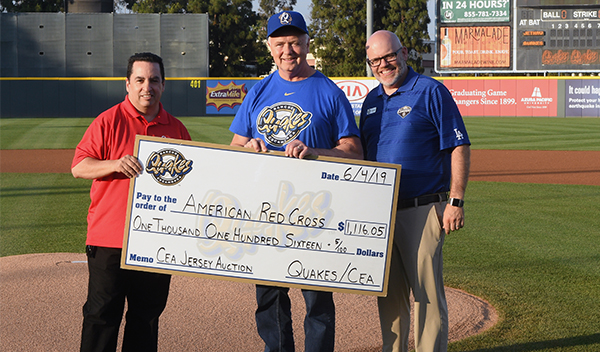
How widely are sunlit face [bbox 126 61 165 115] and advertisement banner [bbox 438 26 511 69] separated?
2887cm

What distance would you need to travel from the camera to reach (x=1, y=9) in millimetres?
52438

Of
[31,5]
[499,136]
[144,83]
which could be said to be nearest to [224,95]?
[499,136]

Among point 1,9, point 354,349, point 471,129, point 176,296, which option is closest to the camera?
point 354,349

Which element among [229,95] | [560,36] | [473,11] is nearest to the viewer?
[560,36]

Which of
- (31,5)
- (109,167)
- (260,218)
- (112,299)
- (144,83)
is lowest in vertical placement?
(112,299)

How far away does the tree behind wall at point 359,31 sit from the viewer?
53469mm

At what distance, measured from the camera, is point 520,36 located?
29281 millimetres

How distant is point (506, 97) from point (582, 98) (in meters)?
3.91

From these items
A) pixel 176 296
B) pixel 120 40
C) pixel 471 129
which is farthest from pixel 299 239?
pixel 120 40

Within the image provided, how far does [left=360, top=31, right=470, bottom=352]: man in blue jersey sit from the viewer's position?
320 cm

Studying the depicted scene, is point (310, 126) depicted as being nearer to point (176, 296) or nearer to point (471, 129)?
point (176, 296)

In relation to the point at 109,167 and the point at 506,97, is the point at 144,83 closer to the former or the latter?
the point at 109,167

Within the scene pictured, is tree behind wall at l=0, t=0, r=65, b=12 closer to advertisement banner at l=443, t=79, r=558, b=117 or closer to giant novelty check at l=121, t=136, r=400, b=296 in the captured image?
advertisement banner at l=443, t=79, r=558, b=117

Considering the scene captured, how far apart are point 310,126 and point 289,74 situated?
0.29 m
